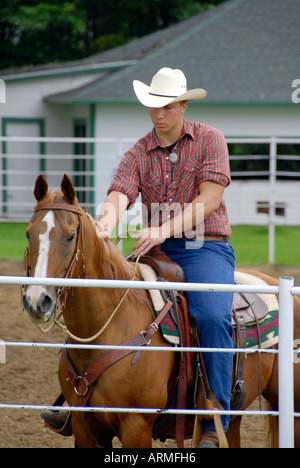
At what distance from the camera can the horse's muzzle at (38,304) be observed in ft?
8.91

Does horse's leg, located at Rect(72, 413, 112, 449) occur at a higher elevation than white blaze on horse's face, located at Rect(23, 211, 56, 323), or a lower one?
lower

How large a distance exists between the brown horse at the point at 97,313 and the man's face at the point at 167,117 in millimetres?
750

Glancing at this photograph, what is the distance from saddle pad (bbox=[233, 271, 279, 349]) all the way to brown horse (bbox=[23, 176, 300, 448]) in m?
0.54

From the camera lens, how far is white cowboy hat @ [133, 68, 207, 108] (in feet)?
11.5

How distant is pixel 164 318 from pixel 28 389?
2483 mm

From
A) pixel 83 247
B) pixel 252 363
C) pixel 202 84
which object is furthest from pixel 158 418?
pixel 202 84

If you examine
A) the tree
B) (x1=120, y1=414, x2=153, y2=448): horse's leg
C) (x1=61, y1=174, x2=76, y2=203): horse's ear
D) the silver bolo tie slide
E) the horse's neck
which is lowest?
(x1=120, y1=414, x2=153, y2=448): horse's leg

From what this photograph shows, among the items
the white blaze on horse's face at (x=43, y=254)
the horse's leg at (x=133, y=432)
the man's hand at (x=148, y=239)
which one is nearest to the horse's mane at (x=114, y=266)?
the man's hand at (x=148, y=239)

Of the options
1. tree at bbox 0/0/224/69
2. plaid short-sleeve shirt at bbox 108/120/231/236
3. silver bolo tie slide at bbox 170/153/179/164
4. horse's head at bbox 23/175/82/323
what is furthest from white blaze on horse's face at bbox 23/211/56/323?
tree at bbox 0/0/224/69

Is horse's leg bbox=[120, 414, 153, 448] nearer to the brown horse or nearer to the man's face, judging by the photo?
the brown horse

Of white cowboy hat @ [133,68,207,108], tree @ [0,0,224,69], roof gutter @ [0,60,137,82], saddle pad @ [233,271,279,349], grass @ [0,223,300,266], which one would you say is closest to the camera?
white cowboy hat @ [133,68,207,108]

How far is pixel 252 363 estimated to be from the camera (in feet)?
12.1

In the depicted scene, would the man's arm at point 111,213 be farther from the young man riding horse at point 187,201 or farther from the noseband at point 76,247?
the noseband at point 76,247

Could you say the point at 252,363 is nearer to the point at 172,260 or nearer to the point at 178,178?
the point at 172,260
